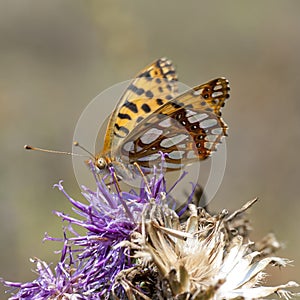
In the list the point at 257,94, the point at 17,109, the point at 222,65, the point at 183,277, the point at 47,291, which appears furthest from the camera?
the point at 222,65

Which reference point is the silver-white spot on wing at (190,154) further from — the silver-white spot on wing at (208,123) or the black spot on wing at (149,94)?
the black spot on wing at (149,94)

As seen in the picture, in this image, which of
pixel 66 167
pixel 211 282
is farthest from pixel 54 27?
pixel 211 282

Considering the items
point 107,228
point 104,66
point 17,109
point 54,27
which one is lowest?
point 107,228

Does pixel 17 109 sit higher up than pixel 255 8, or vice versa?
pixel 255 8

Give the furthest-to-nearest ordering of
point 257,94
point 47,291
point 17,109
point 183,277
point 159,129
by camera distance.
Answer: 1. point 17,109
2. point 257,94
3. point 159,129
4. point 47,291
5. point 183,277

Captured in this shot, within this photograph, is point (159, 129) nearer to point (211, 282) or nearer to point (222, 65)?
point (211, 282)

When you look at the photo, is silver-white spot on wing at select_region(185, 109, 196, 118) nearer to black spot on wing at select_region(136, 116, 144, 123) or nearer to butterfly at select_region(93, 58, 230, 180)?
butterfly at select_region(93, 58, 230, 180)

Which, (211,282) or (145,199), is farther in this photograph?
(145,199)
